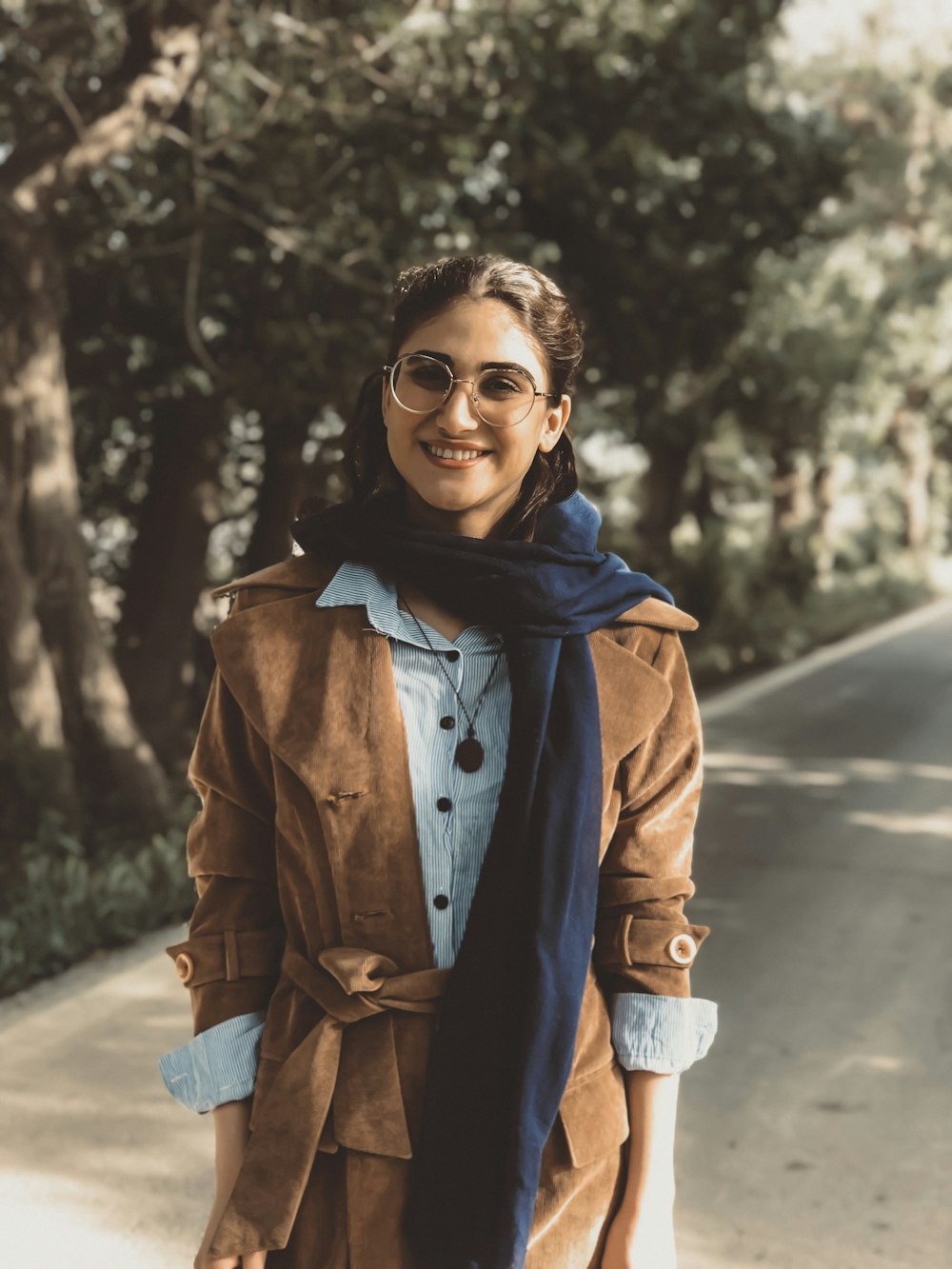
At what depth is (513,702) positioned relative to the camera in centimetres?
179

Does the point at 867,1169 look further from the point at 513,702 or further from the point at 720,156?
the point at 720,156

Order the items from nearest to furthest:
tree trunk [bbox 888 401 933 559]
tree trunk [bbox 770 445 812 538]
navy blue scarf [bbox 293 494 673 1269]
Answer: navy blue scarf [bbox 293 494 673 1269], tree trunk [bbox 770 445 812 538], tree trunk [bbox 888 401 933 559]

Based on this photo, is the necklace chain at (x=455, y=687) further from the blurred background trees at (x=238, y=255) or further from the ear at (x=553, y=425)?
the blurred background trees at (x=238, y=255)

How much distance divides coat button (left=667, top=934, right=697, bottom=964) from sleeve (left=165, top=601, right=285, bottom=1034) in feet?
1.62

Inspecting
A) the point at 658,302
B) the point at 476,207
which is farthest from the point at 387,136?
the point at 658,302

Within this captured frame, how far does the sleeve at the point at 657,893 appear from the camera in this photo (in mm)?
1841

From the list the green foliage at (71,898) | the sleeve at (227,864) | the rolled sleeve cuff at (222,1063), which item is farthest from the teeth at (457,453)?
the green foliage at (71,898)

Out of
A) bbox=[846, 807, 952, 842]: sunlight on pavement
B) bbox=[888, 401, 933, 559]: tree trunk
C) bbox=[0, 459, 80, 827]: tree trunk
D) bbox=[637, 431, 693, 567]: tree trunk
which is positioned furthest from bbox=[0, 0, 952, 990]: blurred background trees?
bbox=[888, 401, 933, 559]: tree trunk

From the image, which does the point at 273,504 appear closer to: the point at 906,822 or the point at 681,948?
the point at 906,822

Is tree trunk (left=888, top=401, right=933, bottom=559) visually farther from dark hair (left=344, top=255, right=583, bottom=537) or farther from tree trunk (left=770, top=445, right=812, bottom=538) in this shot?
dark hair (left=344, top=255, right=583, bottom=537)

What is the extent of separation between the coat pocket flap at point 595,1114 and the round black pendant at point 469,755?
397 millimetres

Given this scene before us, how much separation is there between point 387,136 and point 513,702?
28.4 ft

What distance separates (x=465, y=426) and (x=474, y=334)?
111 mm

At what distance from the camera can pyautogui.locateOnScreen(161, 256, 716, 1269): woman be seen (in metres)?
1.73
